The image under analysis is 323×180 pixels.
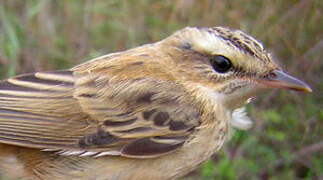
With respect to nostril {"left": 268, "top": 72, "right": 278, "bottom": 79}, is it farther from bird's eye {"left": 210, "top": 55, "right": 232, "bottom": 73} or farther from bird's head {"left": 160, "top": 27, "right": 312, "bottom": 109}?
bird's eye {"left": 210, "top": 55, "right": 232, "bottom": 73}

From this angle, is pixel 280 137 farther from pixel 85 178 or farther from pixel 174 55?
pixel 85 178

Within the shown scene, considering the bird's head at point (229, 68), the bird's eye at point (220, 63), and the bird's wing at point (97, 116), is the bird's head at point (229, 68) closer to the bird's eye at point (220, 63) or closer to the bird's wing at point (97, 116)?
the bird's eye at point (220, 63)

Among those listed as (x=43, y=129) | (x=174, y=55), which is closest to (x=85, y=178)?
(x=43, y=129)


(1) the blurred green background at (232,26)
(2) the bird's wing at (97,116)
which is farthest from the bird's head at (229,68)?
(1) the blurred green background at (232,26)

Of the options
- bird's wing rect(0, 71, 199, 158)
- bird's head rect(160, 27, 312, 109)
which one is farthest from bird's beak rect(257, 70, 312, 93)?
bird's wing rect(0, 71, 199, 158)

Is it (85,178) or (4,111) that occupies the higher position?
(4,111)
